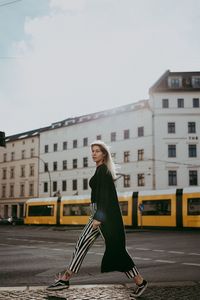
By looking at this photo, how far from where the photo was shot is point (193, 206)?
2920 centimetres

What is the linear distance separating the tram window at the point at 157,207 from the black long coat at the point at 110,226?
1025 inches

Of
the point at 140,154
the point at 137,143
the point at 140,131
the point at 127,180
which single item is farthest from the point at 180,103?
the point at 127,180

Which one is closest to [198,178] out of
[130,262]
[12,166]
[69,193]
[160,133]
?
[160,133]

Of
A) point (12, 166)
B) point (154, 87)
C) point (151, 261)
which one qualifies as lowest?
point (151, 261)

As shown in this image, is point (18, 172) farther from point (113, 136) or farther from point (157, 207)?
point (157, 207)

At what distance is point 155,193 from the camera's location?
32.0 meters

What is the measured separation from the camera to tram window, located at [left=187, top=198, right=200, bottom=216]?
94.9ft

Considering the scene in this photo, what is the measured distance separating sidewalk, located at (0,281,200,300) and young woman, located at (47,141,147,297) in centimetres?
15

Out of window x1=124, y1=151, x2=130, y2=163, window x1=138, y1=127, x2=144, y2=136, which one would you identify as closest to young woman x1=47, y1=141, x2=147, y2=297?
window x1=138, y1=127, x2=144, y2=136

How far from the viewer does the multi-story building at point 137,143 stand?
52.3 metres

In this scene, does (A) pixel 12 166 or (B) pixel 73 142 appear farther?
(A) pixel 12 166

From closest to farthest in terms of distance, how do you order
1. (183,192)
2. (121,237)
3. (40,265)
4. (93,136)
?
1. (121,237)
2. (40,265)
3. (183,192)
4. (93,136)

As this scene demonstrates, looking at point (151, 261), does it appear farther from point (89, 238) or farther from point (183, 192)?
point (183, 192)

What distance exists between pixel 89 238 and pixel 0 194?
2813 inches
